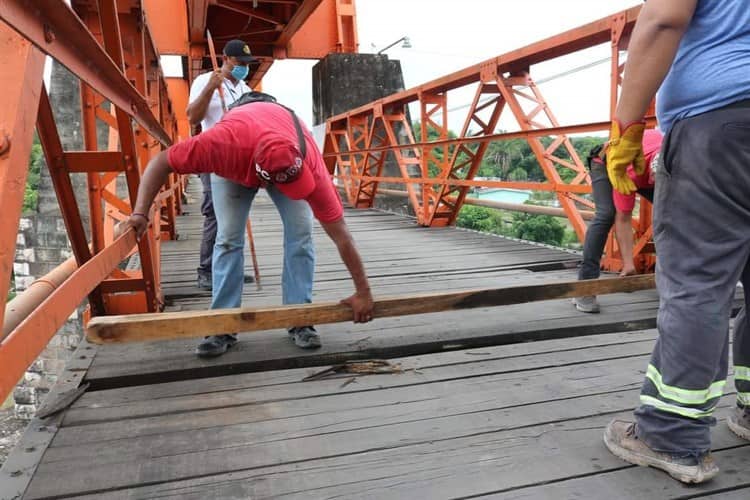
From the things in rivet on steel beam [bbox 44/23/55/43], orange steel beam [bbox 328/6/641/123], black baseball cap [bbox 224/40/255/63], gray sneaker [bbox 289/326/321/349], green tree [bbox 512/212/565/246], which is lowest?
green tree [bbox 512/212/565/246]

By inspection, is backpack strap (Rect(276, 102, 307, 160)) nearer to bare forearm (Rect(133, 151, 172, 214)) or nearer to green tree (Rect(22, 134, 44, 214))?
bare forearm (Rect(133, 151, 172, 214))

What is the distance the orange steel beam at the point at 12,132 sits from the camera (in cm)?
106

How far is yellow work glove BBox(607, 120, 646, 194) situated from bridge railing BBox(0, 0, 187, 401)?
1562mm

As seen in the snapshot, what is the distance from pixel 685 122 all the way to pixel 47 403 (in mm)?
2433

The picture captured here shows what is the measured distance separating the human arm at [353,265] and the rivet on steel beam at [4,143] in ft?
4.52

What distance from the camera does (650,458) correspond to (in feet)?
5.74

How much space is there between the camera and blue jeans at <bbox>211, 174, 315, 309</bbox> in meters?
2.82

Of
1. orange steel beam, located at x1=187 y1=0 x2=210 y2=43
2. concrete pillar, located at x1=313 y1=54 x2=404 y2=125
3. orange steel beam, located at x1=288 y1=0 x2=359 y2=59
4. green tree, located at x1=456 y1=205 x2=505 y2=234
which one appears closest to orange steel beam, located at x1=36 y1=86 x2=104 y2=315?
orange steel beam, located at x1=187 y1=0 x2=210 y2=43

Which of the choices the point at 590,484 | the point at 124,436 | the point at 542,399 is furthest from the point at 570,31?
the point at 124,436

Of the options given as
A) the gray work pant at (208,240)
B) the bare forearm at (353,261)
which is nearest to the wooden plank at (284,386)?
the bare forearm at (353,261)

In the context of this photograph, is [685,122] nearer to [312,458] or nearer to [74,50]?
[312,458]

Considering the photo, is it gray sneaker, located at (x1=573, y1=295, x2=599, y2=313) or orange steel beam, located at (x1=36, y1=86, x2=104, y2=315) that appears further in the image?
gray sneaker, located at (x1=573, y1=295, x2=599, y2=313)

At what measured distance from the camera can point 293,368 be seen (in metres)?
2.65

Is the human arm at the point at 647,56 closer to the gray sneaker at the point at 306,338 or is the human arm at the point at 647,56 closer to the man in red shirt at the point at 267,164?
the man in red shirt at the point at 267,164
